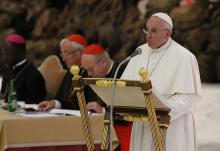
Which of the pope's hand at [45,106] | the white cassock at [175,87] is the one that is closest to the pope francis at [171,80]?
the white cassock at [175,87]

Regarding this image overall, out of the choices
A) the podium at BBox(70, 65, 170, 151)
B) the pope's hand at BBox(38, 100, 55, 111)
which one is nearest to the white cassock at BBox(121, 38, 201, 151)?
the podium at BBox(70, 65, 170, 151)

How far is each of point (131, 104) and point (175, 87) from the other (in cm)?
45

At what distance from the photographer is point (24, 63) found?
281 inches

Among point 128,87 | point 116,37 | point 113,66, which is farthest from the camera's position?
point 116,37

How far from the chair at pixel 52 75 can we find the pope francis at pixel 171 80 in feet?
9.09

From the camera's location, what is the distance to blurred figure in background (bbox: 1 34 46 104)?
6.92 metres

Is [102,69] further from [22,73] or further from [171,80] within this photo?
[22,73]

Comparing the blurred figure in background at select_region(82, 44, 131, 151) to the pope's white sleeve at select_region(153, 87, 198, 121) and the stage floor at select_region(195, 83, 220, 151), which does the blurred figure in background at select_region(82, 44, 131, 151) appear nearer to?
the pope's white sleeve at select_region(153, 87, 198, 121)

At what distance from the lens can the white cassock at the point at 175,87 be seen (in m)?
4.62

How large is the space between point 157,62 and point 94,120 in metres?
1.02

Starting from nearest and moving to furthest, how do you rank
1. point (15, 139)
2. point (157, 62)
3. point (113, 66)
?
point (157, 62)
point (15, 139)
point (113, 66)

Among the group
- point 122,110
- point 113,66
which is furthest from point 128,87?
point 113,66

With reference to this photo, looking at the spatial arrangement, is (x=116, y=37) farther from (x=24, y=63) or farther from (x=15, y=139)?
(x=15, y=139)

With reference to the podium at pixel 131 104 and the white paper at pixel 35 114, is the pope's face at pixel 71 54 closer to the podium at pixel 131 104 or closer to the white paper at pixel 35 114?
the white paper at pixel 35 114
